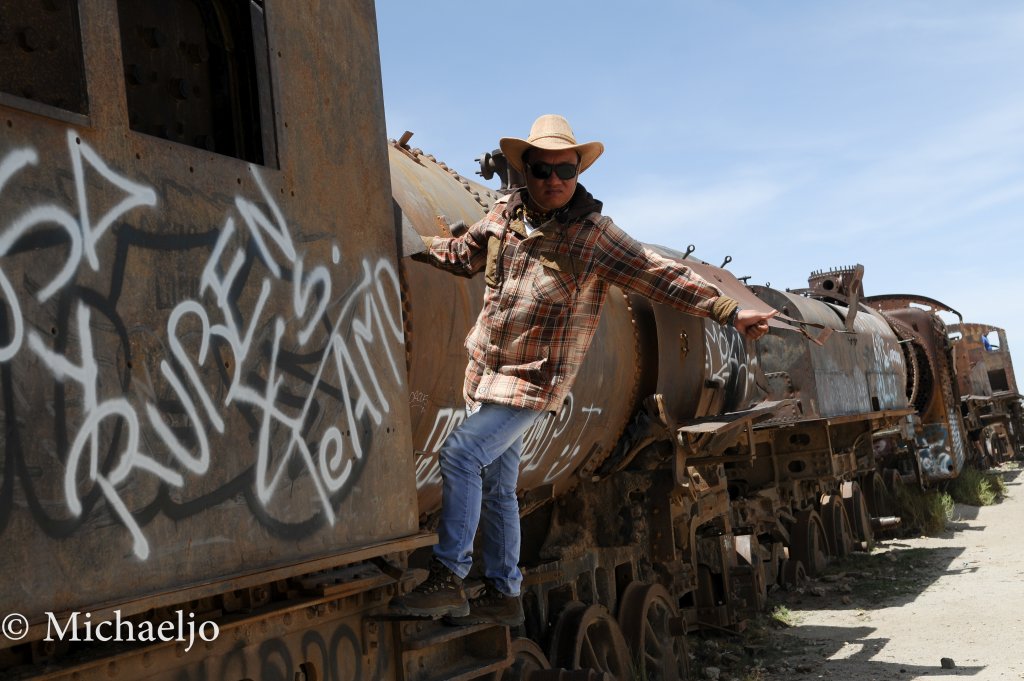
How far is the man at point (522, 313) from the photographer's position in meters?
3.69

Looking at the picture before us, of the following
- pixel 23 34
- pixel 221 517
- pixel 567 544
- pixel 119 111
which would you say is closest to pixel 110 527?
pixel 221 517

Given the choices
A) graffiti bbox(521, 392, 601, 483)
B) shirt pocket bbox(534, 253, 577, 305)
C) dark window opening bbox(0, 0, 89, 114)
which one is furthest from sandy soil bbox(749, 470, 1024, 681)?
dark window opening bbox(0, 0, 89, 114)

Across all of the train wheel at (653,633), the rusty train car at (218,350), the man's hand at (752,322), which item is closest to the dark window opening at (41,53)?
the rusty train car at (218,350)

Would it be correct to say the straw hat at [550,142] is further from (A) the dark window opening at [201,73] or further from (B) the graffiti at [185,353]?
(A) the dark window opening at [201,73]

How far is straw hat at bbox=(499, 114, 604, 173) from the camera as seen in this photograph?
3812 millimetres

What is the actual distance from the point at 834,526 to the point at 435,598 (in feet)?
39.4

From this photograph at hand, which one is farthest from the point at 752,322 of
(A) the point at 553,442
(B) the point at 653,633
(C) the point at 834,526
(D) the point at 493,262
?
(C) the point at 834,526

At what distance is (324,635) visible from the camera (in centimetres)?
319

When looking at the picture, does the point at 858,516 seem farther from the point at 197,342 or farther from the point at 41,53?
the point at 41,53

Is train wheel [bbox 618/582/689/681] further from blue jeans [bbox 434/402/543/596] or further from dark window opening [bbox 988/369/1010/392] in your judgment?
dark window opening [bbox 988/369/1010/392]

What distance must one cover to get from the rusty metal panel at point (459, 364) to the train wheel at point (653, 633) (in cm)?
137

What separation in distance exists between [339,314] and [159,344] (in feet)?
2.42

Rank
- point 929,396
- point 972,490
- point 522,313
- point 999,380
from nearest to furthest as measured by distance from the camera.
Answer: point 522,313
point 929,396
point 972,490
point 999,380

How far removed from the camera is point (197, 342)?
257 cm
